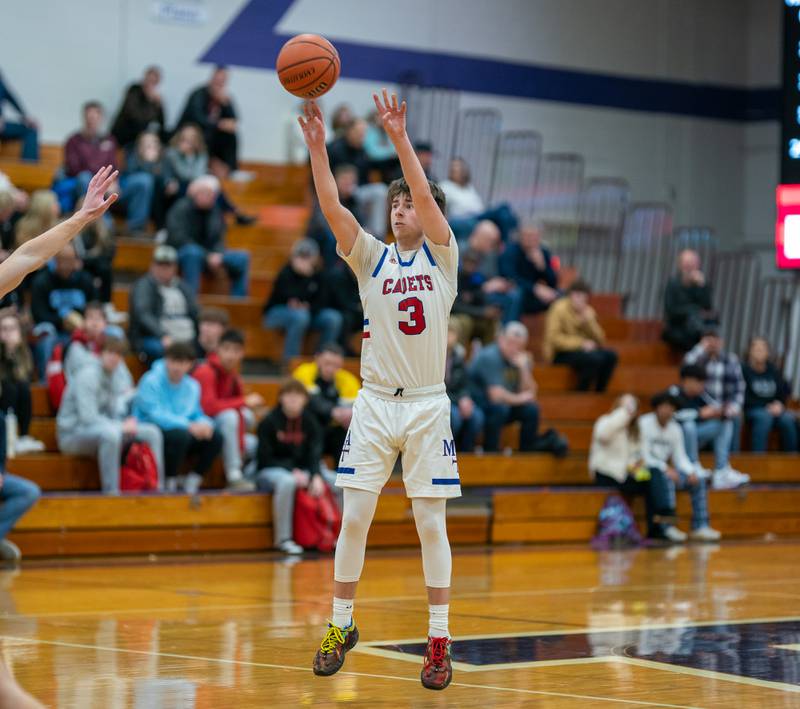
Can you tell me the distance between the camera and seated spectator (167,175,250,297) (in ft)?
44.5

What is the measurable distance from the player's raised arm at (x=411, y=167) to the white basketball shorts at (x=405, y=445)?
706mm

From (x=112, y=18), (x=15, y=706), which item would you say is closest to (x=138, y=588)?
(x=15, y=706)

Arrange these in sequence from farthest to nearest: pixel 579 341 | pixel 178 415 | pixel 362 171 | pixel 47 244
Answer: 1. pixel 362 171
2. pixel 579 341
3. pixel 178 415
4. pixel 47 244

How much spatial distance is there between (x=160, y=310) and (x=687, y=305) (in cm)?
646

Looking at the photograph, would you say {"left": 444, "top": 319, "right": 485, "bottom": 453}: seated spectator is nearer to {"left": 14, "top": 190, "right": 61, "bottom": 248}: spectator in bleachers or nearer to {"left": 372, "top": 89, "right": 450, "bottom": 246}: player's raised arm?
{"left": 14, "top": 190, "right": 61, "bottom": 248}: spectator in bleachers

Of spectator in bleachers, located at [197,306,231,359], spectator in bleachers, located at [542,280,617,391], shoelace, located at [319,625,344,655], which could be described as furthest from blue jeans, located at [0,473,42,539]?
spectator in bleachers, located at [542,280,617,391]

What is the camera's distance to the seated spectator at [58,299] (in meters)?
11.9

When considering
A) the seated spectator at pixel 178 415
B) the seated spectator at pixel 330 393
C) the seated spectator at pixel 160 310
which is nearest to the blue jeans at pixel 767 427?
the seated spectator at pixel 330 393

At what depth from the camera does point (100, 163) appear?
14188 mm

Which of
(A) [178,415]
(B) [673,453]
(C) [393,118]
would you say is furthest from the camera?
(B) [673,453]

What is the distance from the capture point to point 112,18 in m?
16.5

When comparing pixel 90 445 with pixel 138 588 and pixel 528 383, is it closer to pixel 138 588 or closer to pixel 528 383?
pixel 138 588

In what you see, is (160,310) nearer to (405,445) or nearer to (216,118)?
(216,118)

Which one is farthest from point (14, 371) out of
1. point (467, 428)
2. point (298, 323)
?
point (467, 428)
